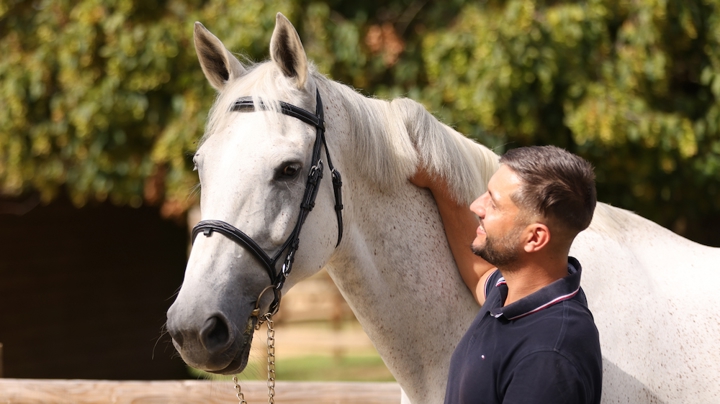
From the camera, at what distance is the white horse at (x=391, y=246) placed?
1.76 meters

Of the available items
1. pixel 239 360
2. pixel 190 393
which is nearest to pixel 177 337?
pixel 239 360

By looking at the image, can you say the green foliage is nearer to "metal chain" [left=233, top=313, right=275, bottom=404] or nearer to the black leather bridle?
the black leather bridle

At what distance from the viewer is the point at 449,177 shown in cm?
210

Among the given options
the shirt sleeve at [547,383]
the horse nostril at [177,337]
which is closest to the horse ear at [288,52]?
the horse nostril at [177,337]

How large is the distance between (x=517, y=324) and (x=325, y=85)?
3.47 feet

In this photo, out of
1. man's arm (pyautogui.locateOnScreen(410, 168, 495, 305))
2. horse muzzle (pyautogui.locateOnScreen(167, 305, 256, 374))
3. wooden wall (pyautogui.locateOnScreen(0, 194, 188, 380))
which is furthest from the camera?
wooden wall (pyautogui.locateOnScreen(0, 194, 188, 380))

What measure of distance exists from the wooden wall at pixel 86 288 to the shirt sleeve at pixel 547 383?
6175mm

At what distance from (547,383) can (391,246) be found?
92 cm

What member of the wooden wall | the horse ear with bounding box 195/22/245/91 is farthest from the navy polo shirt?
the wooden wall

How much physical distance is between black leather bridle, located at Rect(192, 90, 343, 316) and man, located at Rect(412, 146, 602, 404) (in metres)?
0.54

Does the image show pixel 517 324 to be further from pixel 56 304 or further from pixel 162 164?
pixel 56 304

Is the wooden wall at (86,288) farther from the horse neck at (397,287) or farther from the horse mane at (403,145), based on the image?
the horse mane at (403,145)

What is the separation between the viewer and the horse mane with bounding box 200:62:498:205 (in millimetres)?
1986

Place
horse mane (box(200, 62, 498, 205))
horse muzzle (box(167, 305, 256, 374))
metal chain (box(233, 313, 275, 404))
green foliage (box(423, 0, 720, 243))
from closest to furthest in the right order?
horse muzzle (box(167, 305, 256, 374)), metal chain (box(233, 313, 275, 404)), horse mane (box(200, 62, 498, 205)), green foliage (box(423, 0, 720, 243))
